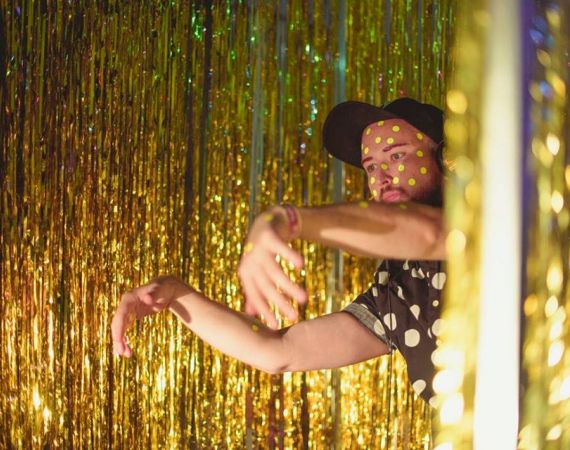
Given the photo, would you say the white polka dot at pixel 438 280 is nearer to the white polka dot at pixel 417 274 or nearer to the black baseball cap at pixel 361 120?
the white polka dot at pixel 417 274

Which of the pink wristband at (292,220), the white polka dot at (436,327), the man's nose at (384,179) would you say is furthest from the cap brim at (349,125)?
the pink wristband at (292,220)

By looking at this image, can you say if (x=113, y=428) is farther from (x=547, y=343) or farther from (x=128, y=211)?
(x=547, y=343)

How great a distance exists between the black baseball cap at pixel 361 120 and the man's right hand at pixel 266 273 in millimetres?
656

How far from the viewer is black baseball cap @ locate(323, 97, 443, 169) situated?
1.22 m

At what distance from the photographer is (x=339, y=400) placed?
1.89 metres

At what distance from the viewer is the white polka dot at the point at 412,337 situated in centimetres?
112

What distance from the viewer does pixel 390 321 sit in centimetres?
117

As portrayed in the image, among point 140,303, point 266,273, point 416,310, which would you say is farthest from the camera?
point 416,310

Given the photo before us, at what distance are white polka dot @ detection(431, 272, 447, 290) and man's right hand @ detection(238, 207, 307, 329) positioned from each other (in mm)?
494

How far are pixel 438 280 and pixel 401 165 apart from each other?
21 cm

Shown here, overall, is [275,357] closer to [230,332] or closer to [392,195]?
[230,332]

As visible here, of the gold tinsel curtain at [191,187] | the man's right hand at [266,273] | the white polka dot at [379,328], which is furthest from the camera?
the gold tinsel curtain at [191,187]

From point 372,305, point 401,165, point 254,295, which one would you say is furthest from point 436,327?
point 254,295

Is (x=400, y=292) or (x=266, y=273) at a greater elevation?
(x=266, y=273)
